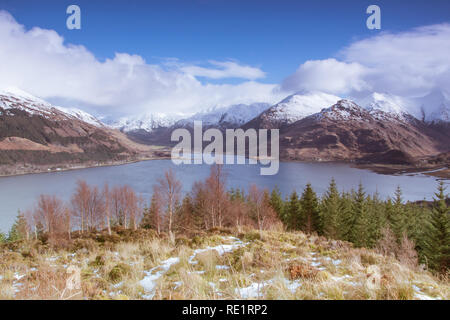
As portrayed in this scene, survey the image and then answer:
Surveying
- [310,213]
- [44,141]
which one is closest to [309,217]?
[310,213]

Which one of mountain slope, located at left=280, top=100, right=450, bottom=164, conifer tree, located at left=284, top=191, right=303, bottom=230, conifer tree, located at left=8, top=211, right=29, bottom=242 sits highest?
mountain slope, located at left=280, top=100, right=450, bottom=164

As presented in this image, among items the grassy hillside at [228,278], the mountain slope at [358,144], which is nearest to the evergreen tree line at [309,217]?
the grassy hillside at [228,278]

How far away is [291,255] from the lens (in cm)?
393

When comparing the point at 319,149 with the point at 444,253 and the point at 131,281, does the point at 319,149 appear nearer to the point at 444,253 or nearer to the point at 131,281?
the point at 444,253

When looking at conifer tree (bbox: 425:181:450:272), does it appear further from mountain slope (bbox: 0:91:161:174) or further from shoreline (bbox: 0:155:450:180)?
mountain slope (bbox: 0:91:161:174)

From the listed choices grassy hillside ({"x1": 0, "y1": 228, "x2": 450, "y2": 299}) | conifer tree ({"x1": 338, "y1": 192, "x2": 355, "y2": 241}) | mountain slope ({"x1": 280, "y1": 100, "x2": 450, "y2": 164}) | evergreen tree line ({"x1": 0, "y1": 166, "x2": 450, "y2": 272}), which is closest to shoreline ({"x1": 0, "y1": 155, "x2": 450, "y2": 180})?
mountain slope ({"x1": 280, "y1": 100, "x2": 450, "y2": 164})

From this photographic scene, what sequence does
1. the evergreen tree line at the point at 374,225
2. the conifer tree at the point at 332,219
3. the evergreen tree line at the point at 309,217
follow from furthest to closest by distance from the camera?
the conifer tree at the point at 332,219, the evergreen tree line at the point at 309,217, the evergreen tree line at the point at 374,225

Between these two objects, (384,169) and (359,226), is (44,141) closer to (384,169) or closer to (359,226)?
(359,226)

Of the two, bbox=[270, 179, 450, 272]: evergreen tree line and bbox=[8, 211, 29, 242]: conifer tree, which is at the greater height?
bbox=[270, 179, 450, 272]: evergreen tree line

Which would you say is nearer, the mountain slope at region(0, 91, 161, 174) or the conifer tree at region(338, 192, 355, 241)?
the conifer tree at region(338, 192, 355, 241)

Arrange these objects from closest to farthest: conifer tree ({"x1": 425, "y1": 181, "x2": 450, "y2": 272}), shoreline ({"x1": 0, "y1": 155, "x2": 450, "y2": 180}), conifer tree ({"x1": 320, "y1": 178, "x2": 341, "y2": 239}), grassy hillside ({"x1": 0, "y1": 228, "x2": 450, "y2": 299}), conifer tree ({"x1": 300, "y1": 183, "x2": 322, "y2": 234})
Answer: grassy hillside ({"x1": 0, "y1": 228, "x2": 450, "y2": 299}), conifer tree ({"x1": 425, "y1": 181, "x2": 450, "y2": 272}), conifer tree ({"x1": 320, "y1": 178, "x2": 341, "y2": 239}), conifer tree ({"x1": 300, "y1": 183, "x2": 322, "y2": 234}), shoreline ({"x1": 0, "y1": 155, "x2": 450, "y2": 180})

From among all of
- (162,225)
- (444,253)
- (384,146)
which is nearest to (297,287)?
(444,253)

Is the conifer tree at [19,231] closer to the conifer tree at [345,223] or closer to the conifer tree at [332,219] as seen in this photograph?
the conifer tree at [332,219]
